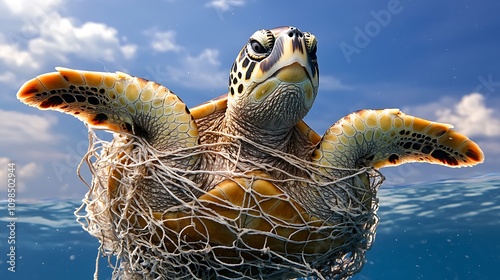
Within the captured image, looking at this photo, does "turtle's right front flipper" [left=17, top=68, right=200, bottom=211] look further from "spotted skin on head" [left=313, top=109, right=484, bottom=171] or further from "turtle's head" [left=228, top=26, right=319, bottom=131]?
"spotted skin on head" [left=313, top=109, right=484, bottom=171]

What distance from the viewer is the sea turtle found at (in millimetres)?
2328

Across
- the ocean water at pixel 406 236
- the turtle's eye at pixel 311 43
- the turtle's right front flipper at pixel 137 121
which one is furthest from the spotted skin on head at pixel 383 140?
the ocean water at pixel 406 236

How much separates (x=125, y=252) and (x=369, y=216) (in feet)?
5.16

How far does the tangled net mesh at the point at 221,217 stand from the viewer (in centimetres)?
238

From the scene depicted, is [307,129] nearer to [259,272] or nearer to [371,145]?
[371,145]

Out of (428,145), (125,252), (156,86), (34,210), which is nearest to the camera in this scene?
(156,86)

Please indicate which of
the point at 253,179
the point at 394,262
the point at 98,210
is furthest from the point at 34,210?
the point at 394,262

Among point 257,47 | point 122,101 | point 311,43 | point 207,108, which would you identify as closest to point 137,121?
point 122,101

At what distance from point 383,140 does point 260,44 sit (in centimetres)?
103

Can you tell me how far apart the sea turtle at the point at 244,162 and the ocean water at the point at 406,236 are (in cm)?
984

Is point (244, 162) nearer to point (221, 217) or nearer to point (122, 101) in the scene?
point (221, 217)

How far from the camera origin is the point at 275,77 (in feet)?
7.38

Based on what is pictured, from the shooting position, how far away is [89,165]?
2.45m

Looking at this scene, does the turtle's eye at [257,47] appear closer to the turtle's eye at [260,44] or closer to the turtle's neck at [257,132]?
the turtle's eye at [260,44]
